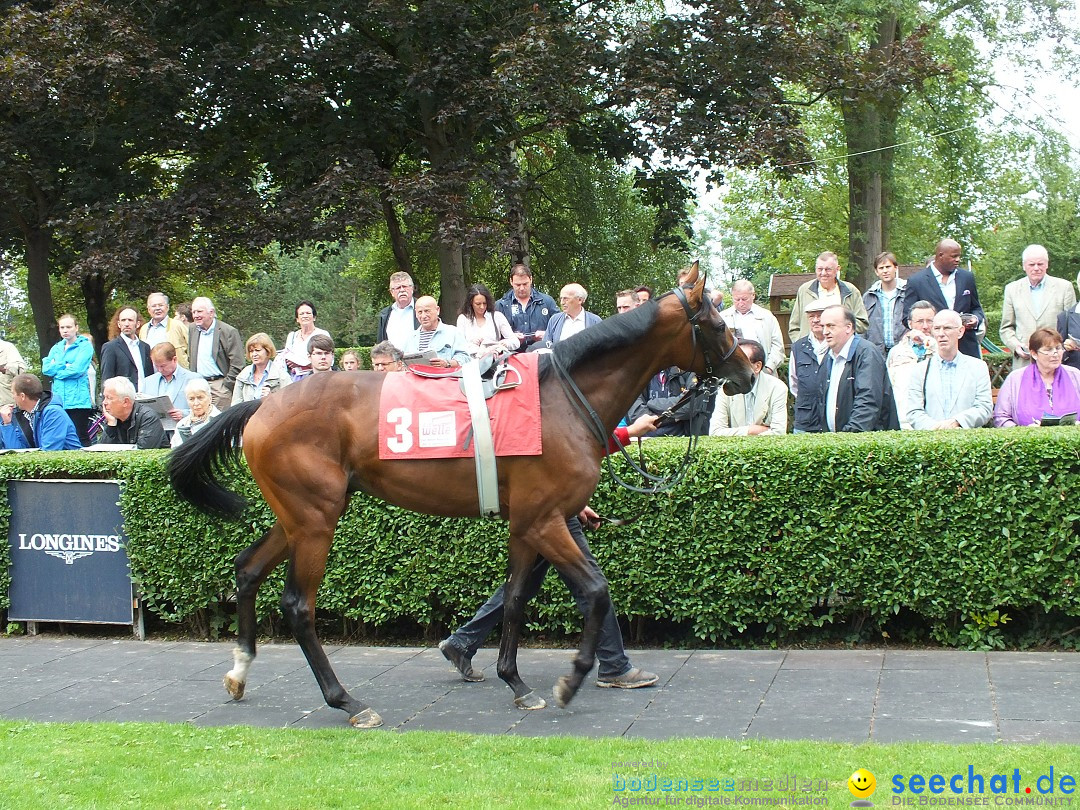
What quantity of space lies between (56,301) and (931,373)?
1102 inches

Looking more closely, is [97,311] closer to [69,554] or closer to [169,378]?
[169,378]

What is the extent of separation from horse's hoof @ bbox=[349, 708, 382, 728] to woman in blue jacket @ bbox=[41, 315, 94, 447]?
7089 millimetres

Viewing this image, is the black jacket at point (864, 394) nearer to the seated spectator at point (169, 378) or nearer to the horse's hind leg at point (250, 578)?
the horse's hind leg at point (250, 578)

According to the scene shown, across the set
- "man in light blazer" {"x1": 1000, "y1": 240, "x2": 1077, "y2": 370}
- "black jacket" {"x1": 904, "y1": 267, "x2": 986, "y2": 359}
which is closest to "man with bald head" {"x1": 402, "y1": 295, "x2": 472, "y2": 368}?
"black jacket" {"x1": 904, "y1": 267, "x2": 986, "y2": 359}

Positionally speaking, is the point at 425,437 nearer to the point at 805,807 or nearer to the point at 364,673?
the point at 364,673

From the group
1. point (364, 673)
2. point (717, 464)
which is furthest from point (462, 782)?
point (717, 464)

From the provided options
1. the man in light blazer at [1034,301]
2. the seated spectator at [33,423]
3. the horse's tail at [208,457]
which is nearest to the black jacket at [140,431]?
the seated spectator at [33,423]

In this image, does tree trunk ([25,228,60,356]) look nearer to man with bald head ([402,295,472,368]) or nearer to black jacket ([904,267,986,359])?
man with bald head ([402,295,472,368])

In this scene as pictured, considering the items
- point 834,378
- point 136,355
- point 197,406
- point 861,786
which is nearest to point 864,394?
point 834,378

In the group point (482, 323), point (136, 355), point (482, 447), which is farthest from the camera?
point (136, 355)

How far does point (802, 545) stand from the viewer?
6992 millimetres

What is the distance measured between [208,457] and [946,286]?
681 centimetres

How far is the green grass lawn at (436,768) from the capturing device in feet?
14.9

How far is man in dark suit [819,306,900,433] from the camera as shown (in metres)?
8.08
